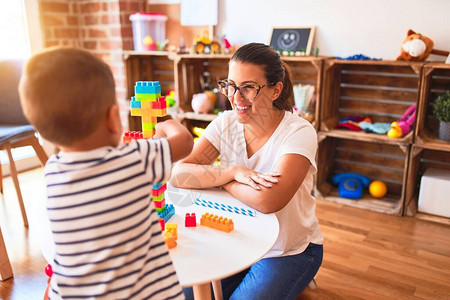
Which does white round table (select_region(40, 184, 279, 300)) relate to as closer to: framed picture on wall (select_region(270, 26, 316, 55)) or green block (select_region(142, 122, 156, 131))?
green block (select_region(142, 122, 156, 131))

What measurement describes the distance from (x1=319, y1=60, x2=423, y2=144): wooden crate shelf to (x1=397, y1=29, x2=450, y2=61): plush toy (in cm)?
16

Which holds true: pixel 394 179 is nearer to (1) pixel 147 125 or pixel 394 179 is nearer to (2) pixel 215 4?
(2) pixel 215 4

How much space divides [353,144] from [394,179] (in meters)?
0.37

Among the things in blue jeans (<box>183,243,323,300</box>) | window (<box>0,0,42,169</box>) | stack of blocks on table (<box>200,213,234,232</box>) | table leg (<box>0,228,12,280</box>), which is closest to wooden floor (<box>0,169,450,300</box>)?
table leg (<box>0,228,12,280</box>)

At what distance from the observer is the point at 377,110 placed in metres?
2.73

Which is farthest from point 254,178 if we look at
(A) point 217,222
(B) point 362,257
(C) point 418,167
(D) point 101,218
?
(C) point 418,167

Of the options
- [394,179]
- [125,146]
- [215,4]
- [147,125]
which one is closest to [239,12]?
[215,4]

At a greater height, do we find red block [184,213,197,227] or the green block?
the green block

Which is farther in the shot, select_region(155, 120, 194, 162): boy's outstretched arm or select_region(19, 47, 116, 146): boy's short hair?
select_region(155, 120, 194, 162): boy's outstretched arm

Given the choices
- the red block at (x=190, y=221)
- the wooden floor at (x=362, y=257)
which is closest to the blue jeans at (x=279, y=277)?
the red block at (x=190, y=221)

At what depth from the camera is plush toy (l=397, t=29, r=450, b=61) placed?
7.49 feet

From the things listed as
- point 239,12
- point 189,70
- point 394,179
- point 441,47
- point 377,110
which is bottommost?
point 394,179

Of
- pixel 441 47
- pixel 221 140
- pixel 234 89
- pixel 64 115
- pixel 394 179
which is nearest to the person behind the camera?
pixel 64 115

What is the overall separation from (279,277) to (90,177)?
810 mm
